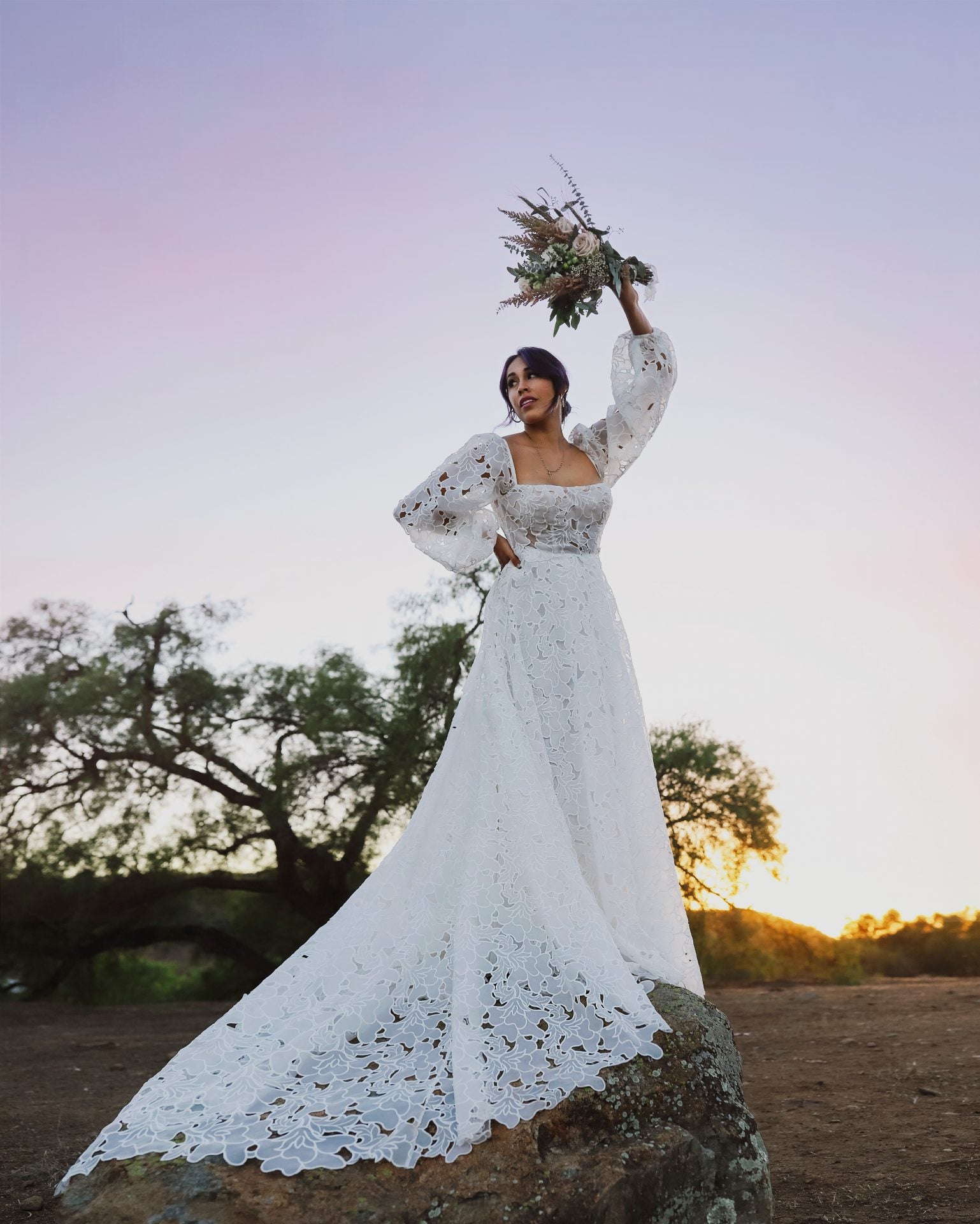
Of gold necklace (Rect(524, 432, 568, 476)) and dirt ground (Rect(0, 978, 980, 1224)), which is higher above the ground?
gold necklace (Rect(524, 432, 568, 476))

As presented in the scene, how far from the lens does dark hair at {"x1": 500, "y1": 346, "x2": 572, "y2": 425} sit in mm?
4039

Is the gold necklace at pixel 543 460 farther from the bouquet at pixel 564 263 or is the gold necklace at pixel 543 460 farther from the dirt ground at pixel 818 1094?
the dirt ground at pixel 818 1094

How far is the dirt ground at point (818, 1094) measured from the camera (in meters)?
3.71

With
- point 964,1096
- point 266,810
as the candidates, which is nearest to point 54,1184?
point 964,1096

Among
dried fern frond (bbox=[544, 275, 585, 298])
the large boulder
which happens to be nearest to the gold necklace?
dried fern frond (bbox=[544, 275, 585, 298])

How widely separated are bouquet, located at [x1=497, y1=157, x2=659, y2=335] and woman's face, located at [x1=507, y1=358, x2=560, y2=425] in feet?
0.85

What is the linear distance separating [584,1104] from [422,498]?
2.19 metres

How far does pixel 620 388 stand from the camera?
169 inches

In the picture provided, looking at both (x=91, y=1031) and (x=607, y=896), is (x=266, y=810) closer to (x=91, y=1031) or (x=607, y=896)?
(x=91, y=1031)

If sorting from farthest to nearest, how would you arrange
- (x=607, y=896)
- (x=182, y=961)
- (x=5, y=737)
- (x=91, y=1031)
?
(x=182, y=961) < (x=5, y=737) < (x=91, y=1031) < (x=607, y=896)

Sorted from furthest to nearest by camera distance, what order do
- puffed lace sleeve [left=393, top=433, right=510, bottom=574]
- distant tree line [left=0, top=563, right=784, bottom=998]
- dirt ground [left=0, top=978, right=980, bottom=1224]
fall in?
distant tree line [left=0, top=563, right=784, bottom=998]
puffed lace sleeve [left=393, top=433, right=510, bottom=574]
dirt ground [left=0, top=978, right=980, bottom=1224]

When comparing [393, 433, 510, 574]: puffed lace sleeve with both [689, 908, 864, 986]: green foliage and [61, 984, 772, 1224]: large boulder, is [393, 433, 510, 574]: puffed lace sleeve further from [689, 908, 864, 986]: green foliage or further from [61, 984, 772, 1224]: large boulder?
[689, 908, 864, 986]: green foliage

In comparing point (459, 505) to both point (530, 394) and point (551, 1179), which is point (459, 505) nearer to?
point (530, 394)

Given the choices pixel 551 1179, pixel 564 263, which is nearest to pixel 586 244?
pixel 564 263
